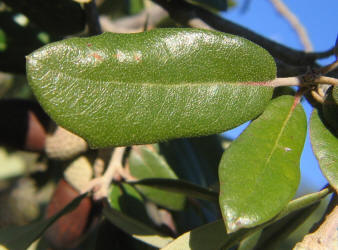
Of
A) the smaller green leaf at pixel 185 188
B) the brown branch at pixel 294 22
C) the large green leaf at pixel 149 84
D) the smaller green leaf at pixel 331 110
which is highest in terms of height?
the large green leaf at pixel 149 84

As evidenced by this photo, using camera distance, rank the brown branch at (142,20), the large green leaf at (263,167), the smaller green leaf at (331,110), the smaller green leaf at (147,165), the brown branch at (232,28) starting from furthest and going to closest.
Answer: the brown branch at (142,20) < the smaller green leaf at (147,165) < the brown branch at (232,28) < the smaller green leaf at (331,110) < the large green leaf at (263,167)

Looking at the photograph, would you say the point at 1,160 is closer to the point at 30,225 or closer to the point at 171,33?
the point at 30,225

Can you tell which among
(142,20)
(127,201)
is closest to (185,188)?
(127,201)

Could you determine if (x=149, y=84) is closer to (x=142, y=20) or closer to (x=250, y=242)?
(x=250, y=242)

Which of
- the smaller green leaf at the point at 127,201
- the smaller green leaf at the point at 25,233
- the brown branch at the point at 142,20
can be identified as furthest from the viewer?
the brown branch at the point at 142,20

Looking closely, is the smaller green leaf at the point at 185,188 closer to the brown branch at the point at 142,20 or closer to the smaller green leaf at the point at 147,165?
the smaller green leaf at the point at 147,165

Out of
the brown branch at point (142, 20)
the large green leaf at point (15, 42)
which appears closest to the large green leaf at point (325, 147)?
the large green leaf at point (15, 42)

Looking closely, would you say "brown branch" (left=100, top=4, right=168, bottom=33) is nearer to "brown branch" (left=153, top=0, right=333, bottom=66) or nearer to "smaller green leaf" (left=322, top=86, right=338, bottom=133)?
"brown branch" (left=153, top=0, right=333, bottom=66)

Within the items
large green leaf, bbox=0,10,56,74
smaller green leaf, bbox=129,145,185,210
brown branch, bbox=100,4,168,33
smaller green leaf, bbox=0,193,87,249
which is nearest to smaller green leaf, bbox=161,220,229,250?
smaller green leaf, bbox=0,193,87,249
